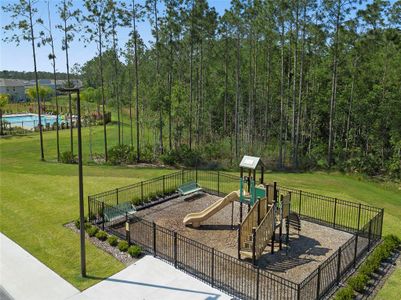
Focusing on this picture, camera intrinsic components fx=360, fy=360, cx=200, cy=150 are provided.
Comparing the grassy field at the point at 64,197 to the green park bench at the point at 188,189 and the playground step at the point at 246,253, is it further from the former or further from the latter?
the green park bench at the point at 188,189

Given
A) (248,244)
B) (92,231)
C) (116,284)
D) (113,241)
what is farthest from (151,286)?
(92,231)

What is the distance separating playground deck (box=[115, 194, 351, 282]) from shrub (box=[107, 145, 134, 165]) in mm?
11835

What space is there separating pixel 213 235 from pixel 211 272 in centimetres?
309

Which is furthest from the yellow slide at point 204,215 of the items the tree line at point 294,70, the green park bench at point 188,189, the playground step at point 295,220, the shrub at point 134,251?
the tree line at point 294,70

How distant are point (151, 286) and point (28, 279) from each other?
366 cm

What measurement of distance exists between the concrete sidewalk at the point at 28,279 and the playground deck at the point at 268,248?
4.81 meters

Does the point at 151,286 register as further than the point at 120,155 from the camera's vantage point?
No

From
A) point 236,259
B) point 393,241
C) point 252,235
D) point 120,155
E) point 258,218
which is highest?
point 258,218

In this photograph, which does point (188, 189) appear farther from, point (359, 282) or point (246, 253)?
point (359, 282)

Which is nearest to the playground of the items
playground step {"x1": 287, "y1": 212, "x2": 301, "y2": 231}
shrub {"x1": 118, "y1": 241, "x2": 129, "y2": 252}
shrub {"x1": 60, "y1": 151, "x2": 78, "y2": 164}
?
playground step {"x1": 287, "y1": 212, "x2": 301, "y2": 231}

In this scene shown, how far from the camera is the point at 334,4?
2583cm

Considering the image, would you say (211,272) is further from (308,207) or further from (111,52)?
(111,52)

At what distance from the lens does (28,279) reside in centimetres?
1050

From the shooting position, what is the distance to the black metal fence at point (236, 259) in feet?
32.1
